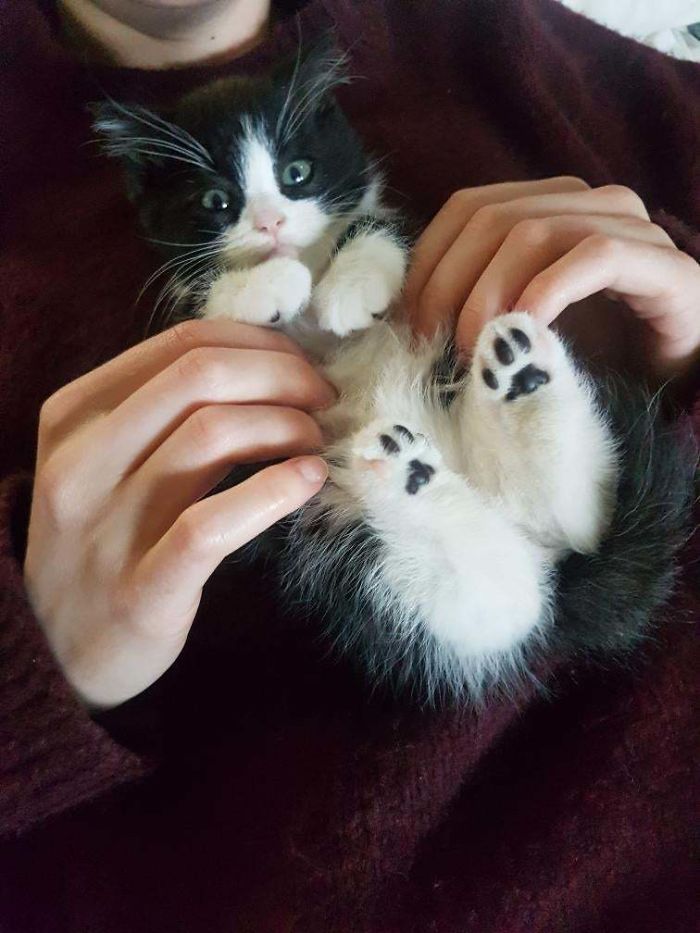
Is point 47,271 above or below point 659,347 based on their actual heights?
above

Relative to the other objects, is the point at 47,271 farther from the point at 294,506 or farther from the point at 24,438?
the point at 294,506

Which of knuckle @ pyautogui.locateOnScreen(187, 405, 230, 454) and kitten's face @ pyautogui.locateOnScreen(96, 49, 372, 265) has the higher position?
kitten's face @ pyautogui.locateOnScreen(96, 49, 372, 265)

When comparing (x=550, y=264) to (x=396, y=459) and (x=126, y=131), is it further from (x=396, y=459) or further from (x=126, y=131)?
(x=126, y=131)

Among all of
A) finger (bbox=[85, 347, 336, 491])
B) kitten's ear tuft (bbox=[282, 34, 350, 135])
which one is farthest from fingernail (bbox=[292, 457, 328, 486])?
kitten's ear tuft (bbox=[282, 34, 350, 135])

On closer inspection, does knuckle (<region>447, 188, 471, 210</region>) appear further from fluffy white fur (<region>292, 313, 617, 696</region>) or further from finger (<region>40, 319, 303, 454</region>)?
finger (<region>40, 319, 303, 454</region>)

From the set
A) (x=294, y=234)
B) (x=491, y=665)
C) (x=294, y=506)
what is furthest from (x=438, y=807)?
(x=294, y=234)

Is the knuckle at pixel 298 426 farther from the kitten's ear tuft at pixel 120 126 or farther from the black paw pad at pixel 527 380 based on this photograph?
the kitten's ear tuft at pixel 120 126

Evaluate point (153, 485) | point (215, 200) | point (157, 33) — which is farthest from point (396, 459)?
point (157, 33)
